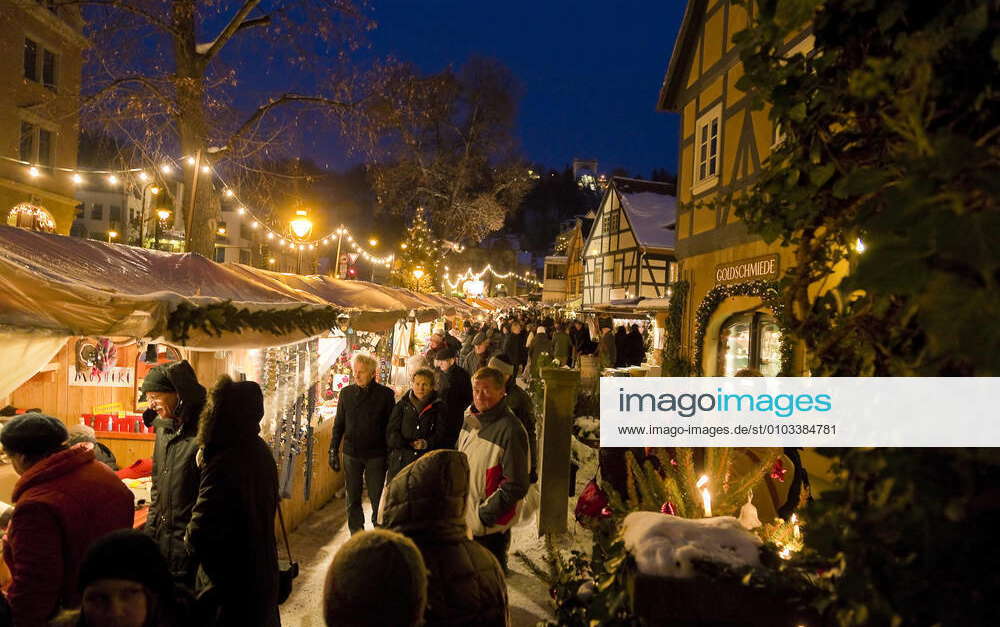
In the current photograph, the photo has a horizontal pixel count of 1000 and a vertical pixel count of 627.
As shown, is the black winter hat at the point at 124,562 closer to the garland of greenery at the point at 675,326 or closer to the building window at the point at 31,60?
the garland of greenery at the point at 675,326

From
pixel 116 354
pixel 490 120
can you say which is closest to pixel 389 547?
pixel 116 354

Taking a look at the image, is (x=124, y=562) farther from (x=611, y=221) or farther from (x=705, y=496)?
(x=611, y=221)

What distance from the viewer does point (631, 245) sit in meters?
25.2

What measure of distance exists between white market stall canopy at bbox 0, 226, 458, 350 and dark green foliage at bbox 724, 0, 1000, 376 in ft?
11.2

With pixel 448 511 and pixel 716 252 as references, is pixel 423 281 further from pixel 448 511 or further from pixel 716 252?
pixel 448 511

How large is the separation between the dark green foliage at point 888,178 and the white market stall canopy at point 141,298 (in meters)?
3.40

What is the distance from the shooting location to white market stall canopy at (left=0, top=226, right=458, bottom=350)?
3029mm

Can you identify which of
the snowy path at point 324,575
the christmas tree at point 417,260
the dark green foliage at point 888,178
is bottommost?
the snowy path at point 324,575

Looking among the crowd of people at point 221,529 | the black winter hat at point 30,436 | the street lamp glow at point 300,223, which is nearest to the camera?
the crowd of people at point 221,529

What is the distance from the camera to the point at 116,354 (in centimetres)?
631

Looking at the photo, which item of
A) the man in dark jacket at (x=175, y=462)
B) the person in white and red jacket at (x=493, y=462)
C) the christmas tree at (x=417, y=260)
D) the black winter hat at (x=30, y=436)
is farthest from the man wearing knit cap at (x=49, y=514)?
the christmas tree at (x=417, y=260)

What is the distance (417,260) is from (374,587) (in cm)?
2444

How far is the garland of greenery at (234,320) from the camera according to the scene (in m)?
3.81

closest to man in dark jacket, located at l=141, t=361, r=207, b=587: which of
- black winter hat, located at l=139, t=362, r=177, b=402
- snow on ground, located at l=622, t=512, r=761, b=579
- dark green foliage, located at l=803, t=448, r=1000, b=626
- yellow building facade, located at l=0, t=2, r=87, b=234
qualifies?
black winter hat, located at l=139, t=362, r=177, b=402
